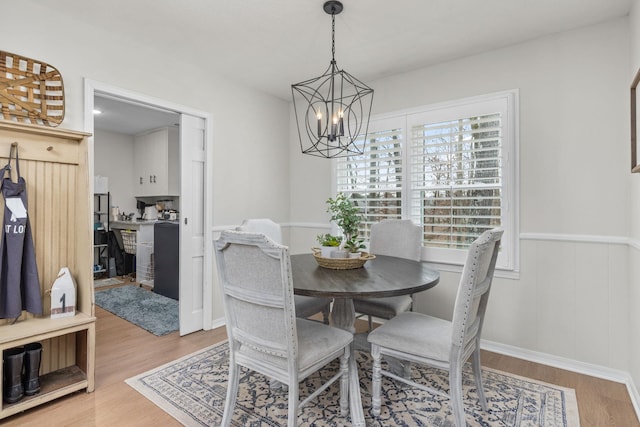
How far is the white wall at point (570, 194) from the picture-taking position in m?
2.31

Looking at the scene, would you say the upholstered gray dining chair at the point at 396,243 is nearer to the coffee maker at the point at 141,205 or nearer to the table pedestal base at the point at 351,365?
the table pedestal base at the point at 351,365

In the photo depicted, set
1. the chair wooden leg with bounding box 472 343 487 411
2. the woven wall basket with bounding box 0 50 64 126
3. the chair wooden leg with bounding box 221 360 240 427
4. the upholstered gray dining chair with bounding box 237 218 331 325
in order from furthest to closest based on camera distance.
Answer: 1. the upholstered gray dining chair with bounding box 237 218 331 325
2. the woven wall basket with bounding box 0 50 64 126
3. the chair wooden leg with bounding box 472 343 487 411
4. the chair wooden leg with bounding box 221 360 240 427

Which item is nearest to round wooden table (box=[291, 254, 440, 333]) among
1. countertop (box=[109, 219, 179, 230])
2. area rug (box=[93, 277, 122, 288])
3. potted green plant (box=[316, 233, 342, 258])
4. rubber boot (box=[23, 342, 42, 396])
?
potted green plant (box=[316, 233, 342, 258])

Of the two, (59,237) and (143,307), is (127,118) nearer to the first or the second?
(143,307)

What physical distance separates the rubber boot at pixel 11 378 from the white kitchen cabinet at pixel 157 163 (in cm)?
364

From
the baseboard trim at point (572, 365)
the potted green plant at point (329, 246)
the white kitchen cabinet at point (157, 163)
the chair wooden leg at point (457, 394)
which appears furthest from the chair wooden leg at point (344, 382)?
the white kitchen cabinet at point (157, 163)

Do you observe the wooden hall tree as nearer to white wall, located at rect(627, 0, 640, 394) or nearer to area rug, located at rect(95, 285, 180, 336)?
area rug, located at rect(95, 285, 180, 336)

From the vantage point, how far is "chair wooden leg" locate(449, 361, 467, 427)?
1.56 metres

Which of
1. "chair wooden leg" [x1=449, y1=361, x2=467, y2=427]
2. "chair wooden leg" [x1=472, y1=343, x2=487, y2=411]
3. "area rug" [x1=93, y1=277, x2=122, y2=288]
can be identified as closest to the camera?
"chair wooden leg" [x1=449, y1=361, x2=467, y2=427]

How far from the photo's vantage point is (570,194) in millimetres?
2461

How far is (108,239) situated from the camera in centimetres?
545

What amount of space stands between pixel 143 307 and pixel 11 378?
2.05m

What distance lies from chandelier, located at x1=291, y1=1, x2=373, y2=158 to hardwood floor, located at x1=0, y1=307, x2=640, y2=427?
1.88m

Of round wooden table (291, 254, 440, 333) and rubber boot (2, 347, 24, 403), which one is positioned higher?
round wooden table (291, 254, 440, 333)
